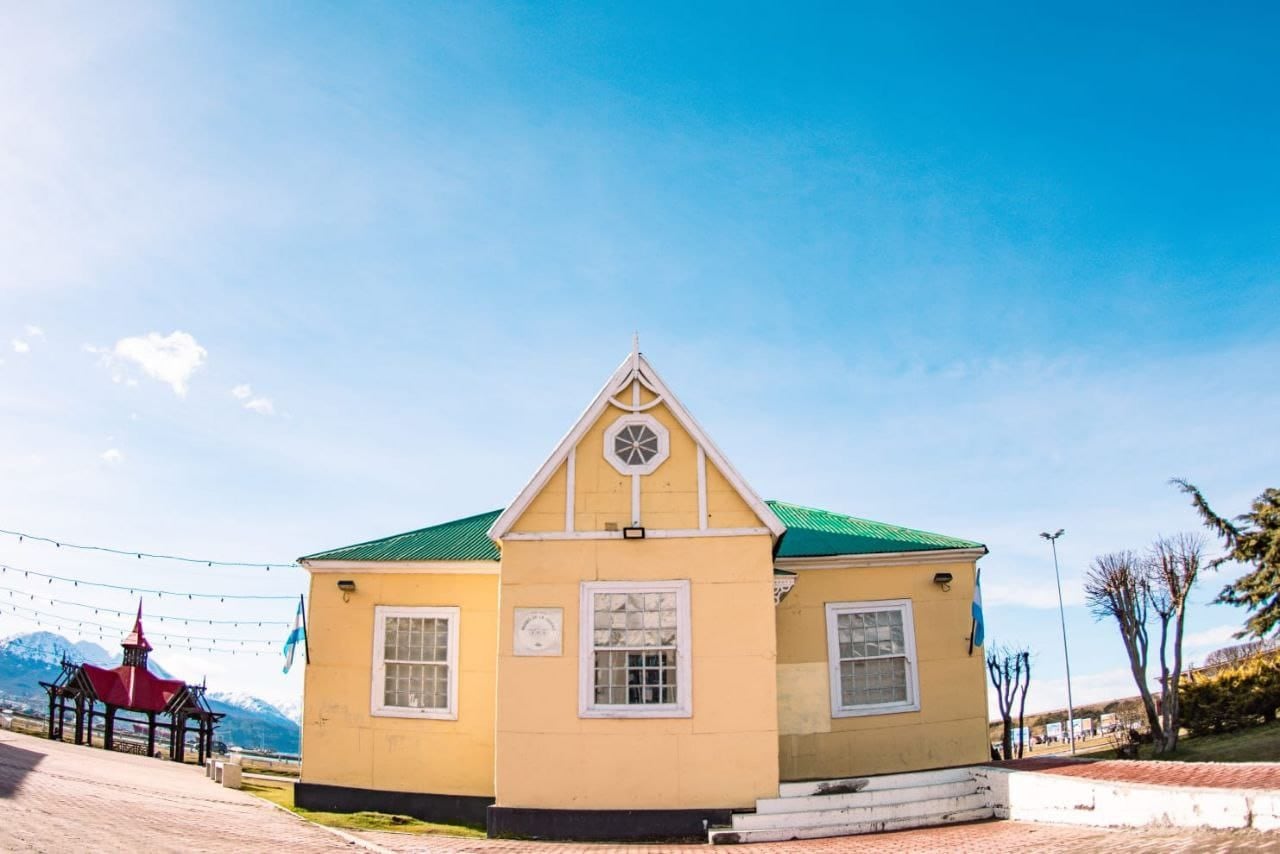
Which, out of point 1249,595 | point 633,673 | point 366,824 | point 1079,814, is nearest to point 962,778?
point 1079,814

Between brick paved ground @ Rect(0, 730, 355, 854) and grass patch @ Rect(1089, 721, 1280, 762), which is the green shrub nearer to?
grass patch @ Rect(1089, 721, 1280, 762)

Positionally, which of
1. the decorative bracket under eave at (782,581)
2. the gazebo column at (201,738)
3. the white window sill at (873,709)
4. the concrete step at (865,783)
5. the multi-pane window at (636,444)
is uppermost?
the multi-pane window at (636,444)

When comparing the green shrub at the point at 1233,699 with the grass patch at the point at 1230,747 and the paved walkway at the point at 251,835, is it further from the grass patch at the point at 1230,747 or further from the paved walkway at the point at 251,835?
the paved walkway at the point at 251,835

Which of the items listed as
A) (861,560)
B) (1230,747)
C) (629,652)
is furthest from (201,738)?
(1230,747)

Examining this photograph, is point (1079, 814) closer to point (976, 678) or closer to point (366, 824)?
point (976, 678)

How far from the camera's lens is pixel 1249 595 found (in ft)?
102

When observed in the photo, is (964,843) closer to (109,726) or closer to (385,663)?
(385,663)

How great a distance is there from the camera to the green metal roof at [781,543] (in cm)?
1805

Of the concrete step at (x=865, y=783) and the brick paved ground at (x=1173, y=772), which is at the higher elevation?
the brick paved ground at (x=1173, y=772)

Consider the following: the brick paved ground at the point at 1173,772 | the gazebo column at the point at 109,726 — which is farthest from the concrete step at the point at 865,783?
the gazebo column at the point at 109,726

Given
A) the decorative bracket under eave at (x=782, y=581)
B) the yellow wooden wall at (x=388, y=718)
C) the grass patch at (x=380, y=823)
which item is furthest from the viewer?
the yellow wooden wall at (x=388, y=718)

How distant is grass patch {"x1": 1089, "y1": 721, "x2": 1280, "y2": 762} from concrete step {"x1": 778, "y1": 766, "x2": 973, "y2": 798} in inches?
326

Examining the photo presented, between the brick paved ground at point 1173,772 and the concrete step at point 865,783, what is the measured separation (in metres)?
1.07

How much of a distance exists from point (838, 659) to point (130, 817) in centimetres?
1192
